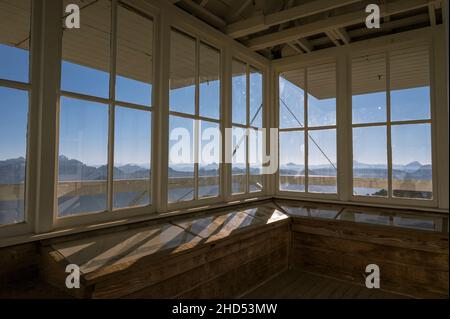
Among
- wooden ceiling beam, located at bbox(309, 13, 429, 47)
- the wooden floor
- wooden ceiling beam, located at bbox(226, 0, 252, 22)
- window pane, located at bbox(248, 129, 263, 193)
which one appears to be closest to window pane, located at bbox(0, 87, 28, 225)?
the wooden floor

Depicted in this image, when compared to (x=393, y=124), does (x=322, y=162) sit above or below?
below

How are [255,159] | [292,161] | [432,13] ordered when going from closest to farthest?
1. [432,13]
2. [255,159]
3. [292,161]

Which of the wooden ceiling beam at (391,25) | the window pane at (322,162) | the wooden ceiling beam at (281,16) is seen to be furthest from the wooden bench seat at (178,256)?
the wooden ceiling beam at (391,25)

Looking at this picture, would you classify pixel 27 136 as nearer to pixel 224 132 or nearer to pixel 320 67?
pixel 224 132

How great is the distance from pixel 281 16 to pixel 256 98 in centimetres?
126

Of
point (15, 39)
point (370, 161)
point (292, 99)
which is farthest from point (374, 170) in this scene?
point (15, 39)

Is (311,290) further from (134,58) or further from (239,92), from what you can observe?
(134,58)

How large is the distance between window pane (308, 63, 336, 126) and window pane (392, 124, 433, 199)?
0.82 meters

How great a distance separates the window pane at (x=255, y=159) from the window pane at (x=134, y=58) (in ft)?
5.68

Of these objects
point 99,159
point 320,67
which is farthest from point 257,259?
point 320,67

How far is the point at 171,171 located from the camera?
2844 mm

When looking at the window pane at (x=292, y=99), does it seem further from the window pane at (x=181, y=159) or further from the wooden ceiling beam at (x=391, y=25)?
the window pane at (x=181, y=159)

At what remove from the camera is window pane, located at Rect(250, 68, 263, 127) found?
4043mm

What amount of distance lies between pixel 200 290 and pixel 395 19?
12.4 feet
